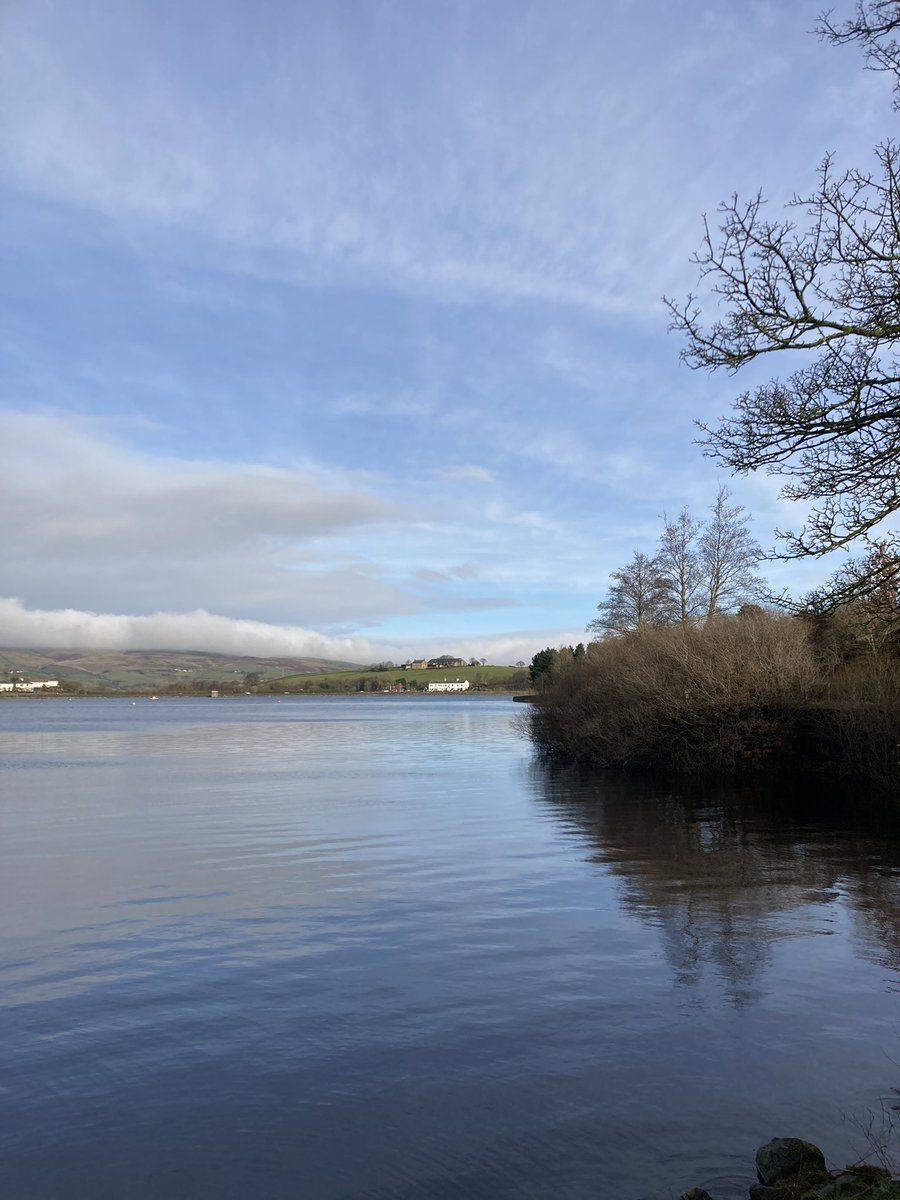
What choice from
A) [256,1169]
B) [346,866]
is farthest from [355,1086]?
[346,866]

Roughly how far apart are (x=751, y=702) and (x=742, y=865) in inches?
600

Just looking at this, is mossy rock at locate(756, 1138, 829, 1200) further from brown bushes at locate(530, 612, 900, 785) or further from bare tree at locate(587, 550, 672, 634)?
bare tree at locate(587, 550, 672, 634)

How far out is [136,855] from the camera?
59.4ft

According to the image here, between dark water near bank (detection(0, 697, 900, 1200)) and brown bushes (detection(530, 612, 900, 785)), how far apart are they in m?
6.95

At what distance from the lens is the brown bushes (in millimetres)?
26797

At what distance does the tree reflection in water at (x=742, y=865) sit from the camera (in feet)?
36.9

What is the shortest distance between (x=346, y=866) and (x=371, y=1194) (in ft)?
36.5

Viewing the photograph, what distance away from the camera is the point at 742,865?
54.9 feet

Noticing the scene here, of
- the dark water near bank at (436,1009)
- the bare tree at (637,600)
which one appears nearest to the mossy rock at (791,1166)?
the dark water near bank at (436,1009)

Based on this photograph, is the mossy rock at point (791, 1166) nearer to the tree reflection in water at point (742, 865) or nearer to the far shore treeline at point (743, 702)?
the tree reflection in water at point (742, 865)

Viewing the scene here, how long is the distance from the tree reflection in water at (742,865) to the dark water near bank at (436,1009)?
0.09 m

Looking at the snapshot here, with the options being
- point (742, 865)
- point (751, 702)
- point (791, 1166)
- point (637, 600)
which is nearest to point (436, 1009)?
point (791, 1166)

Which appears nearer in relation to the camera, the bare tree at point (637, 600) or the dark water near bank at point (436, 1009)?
the dark water near bank at point (436, 1009)

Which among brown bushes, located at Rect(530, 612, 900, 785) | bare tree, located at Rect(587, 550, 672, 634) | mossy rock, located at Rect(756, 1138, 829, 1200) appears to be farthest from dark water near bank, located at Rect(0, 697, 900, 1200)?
bare tree, located at Rect(587, 550, 672, 634)
